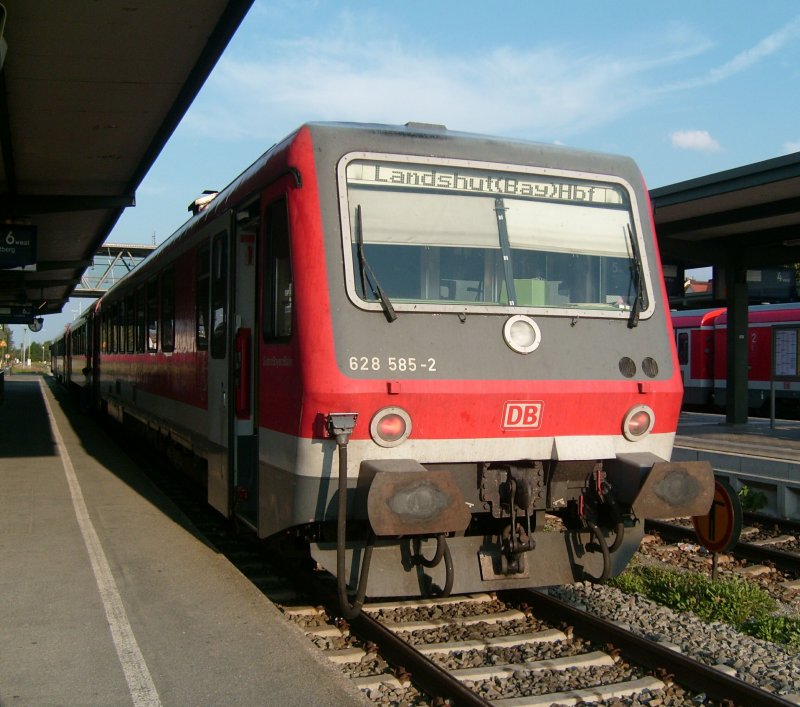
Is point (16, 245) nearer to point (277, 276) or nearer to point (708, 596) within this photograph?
point (277, 276)

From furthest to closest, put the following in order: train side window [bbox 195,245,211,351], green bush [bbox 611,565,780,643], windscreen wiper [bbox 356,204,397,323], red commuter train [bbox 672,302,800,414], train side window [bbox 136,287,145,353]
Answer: red commuter train [bbox 672,302,800,414] → train side window [bbox 136,287,145,353] → train side window [bbox 195,245,211,351] → green bush [bbox 611,565,780,643] → windscreen wiper [bbox 356,204,397,323]

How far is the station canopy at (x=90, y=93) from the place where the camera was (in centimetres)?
801

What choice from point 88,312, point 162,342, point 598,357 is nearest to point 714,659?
point 598,357

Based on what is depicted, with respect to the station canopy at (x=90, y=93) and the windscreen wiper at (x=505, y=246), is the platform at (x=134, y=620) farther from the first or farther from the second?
the station canopy at (x=90, y=93)

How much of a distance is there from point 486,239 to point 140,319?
24.5ft

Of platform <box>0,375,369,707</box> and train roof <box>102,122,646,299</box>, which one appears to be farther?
train roof <box>102,122,646,299</box>

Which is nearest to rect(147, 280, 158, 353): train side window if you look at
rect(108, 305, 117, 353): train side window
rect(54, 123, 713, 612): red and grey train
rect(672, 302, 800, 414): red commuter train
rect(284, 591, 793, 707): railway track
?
rect(108, 305, 117, 353): train side window

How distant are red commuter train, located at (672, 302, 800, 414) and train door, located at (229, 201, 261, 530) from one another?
19.2 meters

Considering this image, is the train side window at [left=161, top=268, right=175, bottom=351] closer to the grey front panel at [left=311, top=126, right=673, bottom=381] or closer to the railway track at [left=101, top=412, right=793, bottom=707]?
the railway track at [left=101, top=412, right=793, bottom=707]

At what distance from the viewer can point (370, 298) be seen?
5098 millimetres

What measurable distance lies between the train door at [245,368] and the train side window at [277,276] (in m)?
0.31

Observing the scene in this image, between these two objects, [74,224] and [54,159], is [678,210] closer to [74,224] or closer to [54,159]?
[54,159]

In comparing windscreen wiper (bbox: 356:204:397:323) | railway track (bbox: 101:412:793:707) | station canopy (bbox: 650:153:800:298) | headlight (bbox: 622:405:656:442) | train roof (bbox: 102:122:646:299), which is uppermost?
station canopy (bbox: 650:153:800:298)

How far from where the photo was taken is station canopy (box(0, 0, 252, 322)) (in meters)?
8.01
